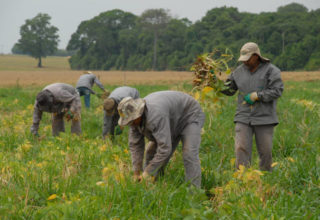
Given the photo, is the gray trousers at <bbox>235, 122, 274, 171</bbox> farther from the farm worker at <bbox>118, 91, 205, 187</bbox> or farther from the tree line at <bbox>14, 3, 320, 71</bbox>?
the tree line at <bbox>14, 3, 320, 71</bbox>

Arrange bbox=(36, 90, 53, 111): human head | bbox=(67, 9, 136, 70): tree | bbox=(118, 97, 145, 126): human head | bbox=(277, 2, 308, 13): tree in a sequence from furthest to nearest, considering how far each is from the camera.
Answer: bbox=(277, 2, 308, 13): tree < bbox=(67, 9, 136, 70): tree < bbox=(36, 90, 53, 111): human head < bbox=(118, 97, 145, 126): human head

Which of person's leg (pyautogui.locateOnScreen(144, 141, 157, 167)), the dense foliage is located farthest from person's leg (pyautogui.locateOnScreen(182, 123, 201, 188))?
the dense foliage

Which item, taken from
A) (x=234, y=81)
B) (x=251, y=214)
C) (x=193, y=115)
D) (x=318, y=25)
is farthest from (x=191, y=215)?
(x=318, y=25)

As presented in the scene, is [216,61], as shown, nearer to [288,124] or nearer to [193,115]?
[193,115]

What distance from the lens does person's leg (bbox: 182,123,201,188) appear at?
3688 mm

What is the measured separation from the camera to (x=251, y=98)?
419cm

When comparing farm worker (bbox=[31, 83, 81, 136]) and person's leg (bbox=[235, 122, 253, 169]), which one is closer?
person's leg (bbox=[235, 122, 253, 169])

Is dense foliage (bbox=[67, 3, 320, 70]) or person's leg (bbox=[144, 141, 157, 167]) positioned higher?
dense foliage (bbox=[67, 3, 320, 70])

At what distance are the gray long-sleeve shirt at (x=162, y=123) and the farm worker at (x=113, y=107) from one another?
2.18 meters

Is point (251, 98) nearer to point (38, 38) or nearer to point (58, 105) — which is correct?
point (58, 105)

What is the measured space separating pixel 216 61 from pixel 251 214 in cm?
230

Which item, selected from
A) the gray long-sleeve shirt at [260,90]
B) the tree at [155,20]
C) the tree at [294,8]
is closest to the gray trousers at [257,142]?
the gray long-sleeve shirt at [260,90]

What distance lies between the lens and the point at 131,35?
208ft

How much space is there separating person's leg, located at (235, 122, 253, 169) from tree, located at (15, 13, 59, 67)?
66.0 metres
